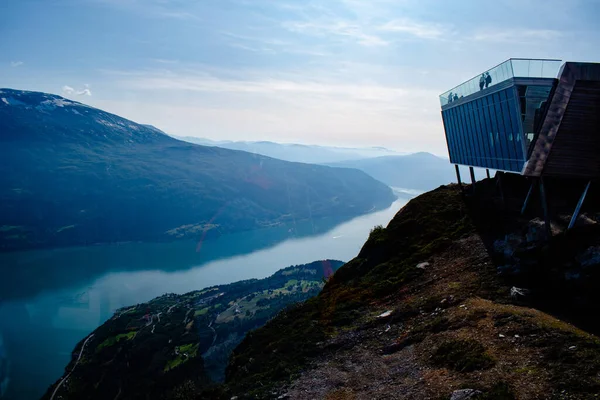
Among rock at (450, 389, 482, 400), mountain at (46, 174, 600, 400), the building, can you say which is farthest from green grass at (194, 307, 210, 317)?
rock at (450, 389, 482, 400)

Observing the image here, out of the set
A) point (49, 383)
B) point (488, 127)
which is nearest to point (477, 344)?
point (488, 127)

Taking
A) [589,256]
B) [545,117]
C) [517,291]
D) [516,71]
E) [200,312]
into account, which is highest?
[516,71]

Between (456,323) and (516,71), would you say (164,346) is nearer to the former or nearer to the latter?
(456,323)

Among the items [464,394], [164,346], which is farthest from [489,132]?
[164,346]

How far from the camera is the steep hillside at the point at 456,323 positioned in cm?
1842

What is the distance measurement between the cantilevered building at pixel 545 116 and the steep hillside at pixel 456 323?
4176 millimetres

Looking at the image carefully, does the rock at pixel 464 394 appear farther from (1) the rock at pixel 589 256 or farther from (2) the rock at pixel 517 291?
(1) the rock at pixel 589 256

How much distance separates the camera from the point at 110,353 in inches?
5030

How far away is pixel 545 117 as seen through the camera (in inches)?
1276

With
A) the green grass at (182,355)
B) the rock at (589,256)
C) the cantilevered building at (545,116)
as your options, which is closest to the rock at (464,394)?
the rock at (589,256)

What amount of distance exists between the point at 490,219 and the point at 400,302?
14.9 m

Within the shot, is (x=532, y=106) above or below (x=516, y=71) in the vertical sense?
below

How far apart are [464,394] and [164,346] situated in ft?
431

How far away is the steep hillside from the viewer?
18.4 meters
